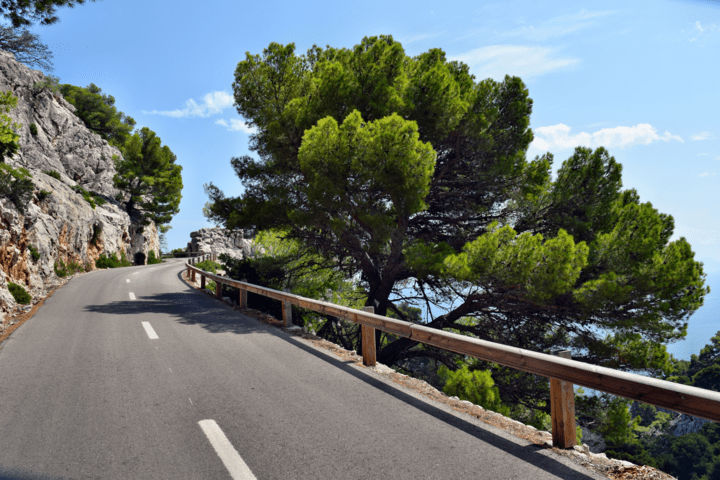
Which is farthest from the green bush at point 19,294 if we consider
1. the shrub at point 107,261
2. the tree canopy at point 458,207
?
the shrub at point 107,261

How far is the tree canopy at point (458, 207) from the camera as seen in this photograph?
10594mm

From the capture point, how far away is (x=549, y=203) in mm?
13398

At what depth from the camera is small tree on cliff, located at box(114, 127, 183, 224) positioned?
43.7 meters

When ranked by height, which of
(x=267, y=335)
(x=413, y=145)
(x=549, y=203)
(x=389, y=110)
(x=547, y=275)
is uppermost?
(x=389, y=110)

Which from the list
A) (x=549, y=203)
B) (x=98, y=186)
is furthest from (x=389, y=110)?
(x=98, y=186)

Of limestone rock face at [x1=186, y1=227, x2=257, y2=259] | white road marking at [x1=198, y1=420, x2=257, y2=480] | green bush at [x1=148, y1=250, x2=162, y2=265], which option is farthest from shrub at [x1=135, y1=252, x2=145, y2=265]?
white road marking at [x1=198, y1=420, x2=257, y2=480]

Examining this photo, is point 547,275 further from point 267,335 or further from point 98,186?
point 98,186

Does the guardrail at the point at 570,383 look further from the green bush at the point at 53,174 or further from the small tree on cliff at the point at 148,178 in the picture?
the small tree on cliff at the point at 148,178

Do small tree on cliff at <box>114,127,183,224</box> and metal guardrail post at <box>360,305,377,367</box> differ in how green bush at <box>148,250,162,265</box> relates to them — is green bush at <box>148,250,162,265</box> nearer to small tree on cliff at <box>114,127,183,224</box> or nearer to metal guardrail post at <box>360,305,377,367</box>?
small tree on cliff at <box>114,127,183,224</box>

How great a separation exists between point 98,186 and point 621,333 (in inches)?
1770

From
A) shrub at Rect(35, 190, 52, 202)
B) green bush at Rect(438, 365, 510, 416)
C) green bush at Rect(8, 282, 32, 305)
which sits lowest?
green bush at Rect(438, 365, 510, 416)

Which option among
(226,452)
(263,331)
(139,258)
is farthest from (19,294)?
(139,258)

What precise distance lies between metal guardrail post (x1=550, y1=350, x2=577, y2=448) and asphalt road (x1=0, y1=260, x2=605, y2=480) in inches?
9.5

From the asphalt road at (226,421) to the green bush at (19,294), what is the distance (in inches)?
249
